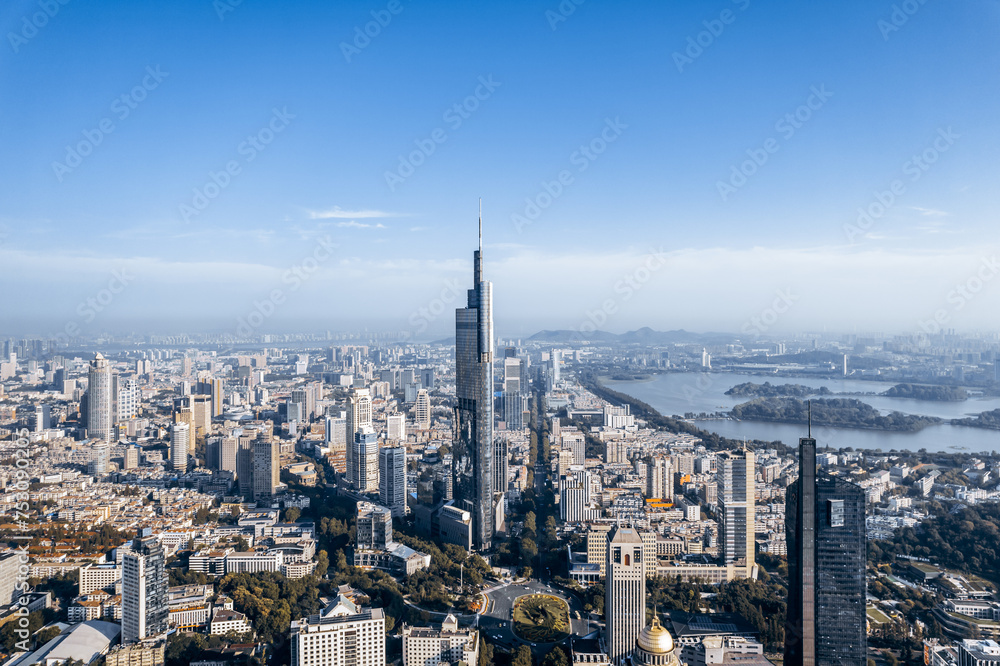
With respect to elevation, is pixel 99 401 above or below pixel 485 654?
above

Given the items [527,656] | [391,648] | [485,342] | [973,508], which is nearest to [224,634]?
[391,648]

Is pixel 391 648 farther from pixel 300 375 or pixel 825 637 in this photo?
pixel 300 375

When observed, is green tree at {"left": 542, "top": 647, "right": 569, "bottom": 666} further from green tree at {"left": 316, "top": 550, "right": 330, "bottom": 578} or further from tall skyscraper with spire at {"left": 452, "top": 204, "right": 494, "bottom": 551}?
tall skyscraper with spire at {"left": 452, "top": 204, "right": 494, "bottom": 551}

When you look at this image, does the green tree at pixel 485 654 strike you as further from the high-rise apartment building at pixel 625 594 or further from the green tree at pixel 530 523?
the green tree at pixel 530 523

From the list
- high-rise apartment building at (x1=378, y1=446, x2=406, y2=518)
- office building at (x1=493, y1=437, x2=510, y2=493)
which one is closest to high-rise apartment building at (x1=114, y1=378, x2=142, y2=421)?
high-rise apartment building at (x1=378, y1=446, x2=406, y2=518)

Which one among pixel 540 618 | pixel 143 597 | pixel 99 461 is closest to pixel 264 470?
pixel 99 461

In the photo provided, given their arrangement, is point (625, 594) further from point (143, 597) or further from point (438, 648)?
point (143, 597)
